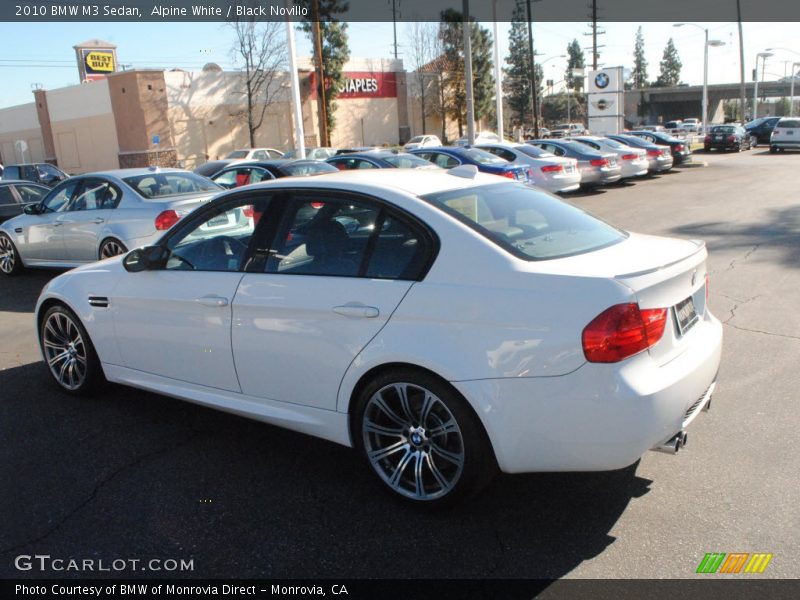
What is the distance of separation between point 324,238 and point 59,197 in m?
7.89

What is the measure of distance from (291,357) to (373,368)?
1.79 ft

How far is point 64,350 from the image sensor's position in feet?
17.9

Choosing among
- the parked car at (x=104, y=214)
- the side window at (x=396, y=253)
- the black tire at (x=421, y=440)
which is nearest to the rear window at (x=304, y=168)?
the parked car at (x=104, y=214)

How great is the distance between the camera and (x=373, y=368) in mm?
3598

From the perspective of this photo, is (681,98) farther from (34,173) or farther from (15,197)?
(15,197)

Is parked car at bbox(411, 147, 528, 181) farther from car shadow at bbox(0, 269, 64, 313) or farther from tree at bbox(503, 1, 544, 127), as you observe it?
tree at bbox(503, 1, 544, 127)

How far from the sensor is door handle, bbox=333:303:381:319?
3564mm

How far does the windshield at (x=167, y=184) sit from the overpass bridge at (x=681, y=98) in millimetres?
104360

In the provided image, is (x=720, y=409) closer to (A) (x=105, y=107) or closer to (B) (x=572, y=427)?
(B) (x=572, y=427)

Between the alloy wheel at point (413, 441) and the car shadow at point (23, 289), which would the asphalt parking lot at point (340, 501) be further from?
the car shadow at point (23, 289)

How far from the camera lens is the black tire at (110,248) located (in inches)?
370

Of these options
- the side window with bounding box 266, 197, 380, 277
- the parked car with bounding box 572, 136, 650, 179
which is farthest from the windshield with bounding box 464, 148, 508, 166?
the side window with bounding box 266, 197, 380, 277

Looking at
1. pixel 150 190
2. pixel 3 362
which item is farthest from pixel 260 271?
pixel 150 190

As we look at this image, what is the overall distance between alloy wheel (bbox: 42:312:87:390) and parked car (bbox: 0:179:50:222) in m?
9.46
